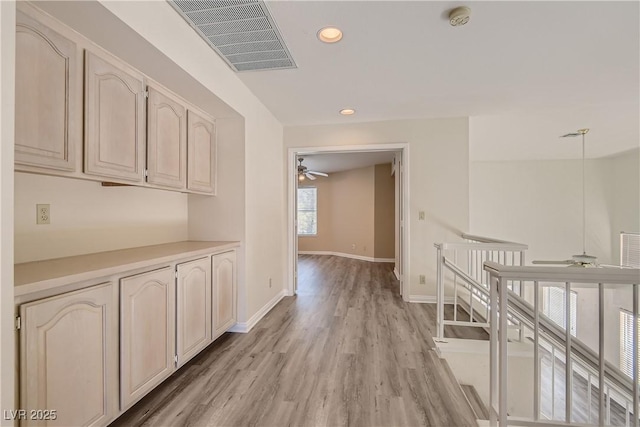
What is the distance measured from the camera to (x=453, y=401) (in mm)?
1777

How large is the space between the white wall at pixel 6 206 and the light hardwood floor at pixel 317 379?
2.84 feet

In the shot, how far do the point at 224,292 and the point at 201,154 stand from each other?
1.34 metres

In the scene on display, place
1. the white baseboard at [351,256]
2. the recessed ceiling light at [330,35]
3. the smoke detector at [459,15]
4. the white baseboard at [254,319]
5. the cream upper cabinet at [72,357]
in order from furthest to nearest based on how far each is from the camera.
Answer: the white baseboard at [351,256], the white baseboard at [254,319], the recessed ceiling light at [330,35], the smoke detector at [459,15], the cream upper cabinet at [72,357]

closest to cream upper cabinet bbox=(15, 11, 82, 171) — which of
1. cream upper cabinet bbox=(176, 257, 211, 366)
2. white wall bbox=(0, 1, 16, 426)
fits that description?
white wall bbox=(0, 1, 16, 426)

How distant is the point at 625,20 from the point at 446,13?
125 cm

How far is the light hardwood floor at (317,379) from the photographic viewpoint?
1642 millimetres

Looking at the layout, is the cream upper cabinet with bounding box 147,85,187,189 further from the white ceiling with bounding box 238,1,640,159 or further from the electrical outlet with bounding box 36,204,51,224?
the white ceiling with bounding box 238,1,640,159

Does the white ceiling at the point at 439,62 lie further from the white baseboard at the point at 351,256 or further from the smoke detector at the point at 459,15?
the white baseboard at the point at 351,256

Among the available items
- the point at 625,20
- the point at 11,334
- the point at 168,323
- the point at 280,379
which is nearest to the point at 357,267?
the point at 280,379

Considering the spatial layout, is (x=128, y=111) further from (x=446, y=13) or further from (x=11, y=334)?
(x=446, y=13)

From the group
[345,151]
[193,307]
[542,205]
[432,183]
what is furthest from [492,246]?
[542,205]

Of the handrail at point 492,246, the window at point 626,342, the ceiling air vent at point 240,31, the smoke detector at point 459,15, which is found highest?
the ceiling air vent at point 240,31

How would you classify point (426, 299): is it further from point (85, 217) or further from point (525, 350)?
point (85, 217)

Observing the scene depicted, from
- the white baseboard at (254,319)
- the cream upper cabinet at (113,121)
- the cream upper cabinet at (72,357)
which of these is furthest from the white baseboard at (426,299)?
the cream upper cabinet at (113,121)
